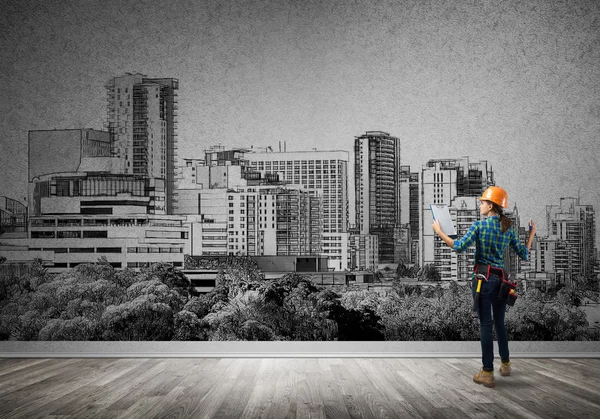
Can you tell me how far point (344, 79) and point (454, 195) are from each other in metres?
1.45

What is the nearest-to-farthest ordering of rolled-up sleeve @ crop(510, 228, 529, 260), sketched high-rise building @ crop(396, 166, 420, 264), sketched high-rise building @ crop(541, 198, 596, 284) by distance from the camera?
1. rolled-up sleeve @ crop(510, 228, 529, 260)
2. sketched high-rise building @ crop(541, 198, 596, 284)
3. sketched high-rise building @ crop(396, 166, 420, 264)

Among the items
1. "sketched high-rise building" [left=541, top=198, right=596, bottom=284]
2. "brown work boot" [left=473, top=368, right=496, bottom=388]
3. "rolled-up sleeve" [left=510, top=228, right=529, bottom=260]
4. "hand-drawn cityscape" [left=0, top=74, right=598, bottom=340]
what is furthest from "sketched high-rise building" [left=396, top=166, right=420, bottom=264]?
"brown work boot" [left=473, top=368, right=496, bottom=388]

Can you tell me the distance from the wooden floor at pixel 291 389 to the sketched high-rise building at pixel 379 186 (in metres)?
1.15

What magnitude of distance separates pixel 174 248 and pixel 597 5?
441 cm

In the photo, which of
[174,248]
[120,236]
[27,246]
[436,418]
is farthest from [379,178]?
[27,246]

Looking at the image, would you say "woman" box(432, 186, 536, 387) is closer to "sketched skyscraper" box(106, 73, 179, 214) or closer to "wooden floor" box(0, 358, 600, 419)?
"wooden floor" box(0, 358, 600, 419)

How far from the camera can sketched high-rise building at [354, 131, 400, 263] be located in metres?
5.63

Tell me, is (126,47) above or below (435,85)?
above

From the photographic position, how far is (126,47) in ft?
18.8

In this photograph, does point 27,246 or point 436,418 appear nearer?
point 436,418

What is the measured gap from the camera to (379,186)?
18.6 ft

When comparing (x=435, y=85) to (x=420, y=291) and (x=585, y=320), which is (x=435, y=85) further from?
(x=585, y=320)

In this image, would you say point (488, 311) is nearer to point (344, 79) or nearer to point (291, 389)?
point (291, 389)

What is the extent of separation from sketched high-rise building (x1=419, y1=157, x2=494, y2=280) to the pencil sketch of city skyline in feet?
0.19
